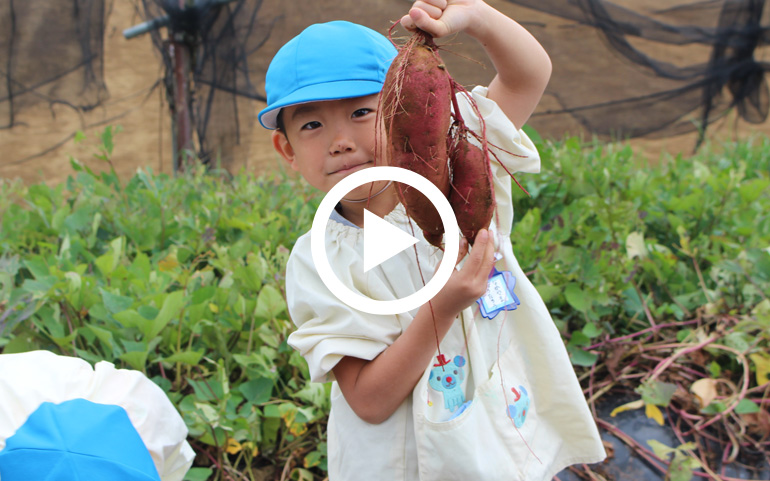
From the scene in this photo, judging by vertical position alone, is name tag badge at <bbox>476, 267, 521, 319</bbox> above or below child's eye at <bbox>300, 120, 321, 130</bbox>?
below

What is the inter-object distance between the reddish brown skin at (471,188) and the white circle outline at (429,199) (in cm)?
3

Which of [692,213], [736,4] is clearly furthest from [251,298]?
[736,4]

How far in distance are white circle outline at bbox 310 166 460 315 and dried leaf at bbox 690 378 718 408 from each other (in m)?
1.30

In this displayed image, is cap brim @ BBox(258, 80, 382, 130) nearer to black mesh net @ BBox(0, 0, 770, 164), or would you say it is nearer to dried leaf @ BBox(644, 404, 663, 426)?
dried leaf @ BBox(644, 404, 663, 426)

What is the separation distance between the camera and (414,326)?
1.07 meters

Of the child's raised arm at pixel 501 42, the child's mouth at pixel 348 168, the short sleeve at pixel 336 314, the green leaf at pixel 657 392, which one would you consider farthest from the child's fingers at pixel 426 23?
the green leaf at pixel 657 392

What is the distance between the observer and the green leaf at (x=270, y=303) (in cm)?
176

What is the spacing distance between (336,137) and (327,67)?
129 millimetres

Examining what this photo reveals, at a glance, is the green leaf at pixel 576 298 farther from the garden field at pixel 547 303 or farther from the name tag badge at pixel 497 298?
the name tag badge at pixel 497 298

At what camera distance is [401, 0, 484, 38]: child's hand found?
921mm

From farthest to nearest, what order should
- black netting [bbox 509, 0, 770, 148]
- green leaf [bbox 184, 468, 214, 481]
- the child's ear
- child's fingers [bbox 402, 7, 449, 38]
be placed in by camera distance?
black netting [bbox 509, 0, 770, 148]
green leaf [bbox 184, 468, 214, 481]
the child's ear
child's fingers [bbox 402, 7, 449, 38]

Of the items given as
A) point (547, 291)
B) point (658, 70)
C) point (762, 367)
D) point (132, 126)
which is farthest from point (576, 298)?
point (132, 126)

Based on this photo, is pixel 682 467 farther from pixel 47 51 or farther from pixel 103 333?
pixel 47 51

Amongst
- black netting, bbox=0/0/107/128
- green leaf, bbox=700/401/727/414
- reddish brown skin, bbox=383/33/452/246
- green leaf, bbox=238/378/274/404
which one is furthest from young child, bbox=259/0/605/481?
black netting, bbox=0/0/107/128
